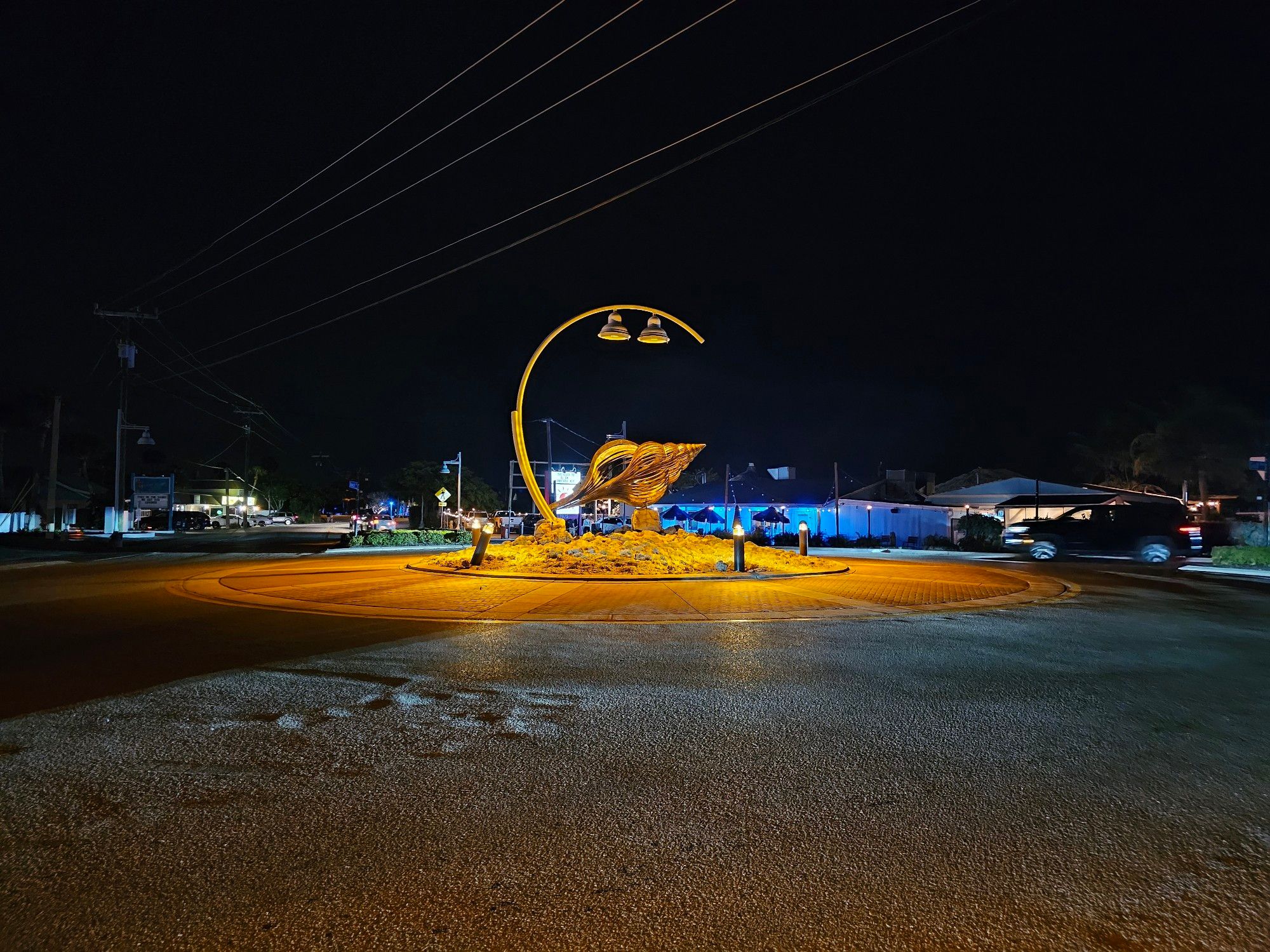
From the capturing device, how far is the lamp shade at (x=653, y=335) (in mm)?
17234

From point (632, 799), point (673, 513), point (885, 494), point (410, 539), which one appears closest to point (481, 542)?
point (632, 799)

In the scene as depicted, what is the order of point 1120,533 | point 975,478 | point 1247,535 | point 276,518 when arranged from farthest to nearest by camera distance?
point 276,518
point 975,478
point 1247,535
point 1120,533

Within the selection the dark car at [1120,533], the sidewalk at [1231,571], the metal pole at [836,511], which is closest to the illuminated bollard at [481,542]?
the sidewalk at [1231,571]

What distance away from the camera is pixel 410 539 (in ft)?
111

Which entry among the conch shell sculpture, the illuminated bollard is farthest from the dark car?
the illuminated bollard

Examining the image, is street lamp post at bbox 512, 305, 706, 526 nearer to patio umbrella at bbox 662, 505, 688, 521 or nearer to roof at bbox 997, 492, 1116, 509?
patio umbrella at bbox 662, 505, 688, 521

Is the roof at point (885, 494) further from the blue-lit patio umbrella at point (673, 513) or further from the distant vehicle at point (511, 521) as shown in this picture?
the distant vehicle at point (511, 521)

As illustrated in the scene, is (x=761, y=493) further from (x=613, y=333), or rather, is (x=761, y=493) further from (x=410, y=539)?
(x=613, y=333)

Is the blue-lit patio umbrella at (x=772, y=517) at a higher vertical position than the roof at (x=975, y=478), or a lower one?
lower

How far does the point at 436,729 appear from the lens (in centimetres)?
561

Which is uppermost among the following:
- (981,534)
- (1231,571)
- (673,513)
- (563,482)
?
(563,482)

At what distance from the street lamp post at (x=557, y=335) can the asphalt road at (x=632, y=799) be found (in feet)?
32.8

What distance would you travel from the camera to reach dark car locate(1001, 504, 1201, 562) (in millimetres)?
23906

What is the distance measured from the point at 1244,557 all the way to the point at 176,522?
6956 centimetres
